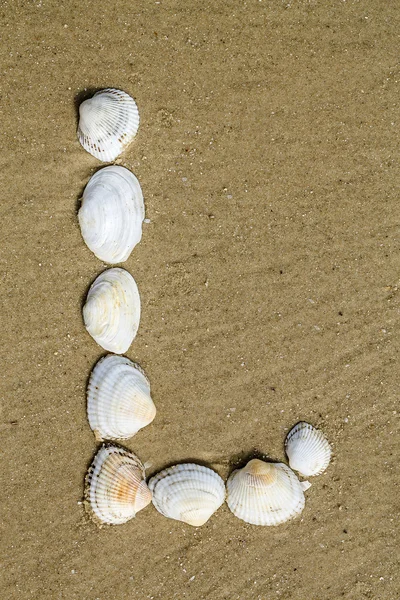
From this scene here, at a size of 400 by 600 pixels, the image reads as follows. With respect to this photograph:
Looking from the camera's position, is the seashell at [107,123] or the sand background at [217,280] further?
the sand background at [217,280]

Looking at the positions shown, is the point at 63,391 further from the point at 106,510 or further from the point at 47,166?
the point at 47,166

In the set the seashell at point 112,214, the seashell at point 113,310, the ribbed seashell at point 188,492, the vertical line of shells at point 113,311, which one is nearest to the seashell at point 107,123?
the vertical line of shells at point 113,311

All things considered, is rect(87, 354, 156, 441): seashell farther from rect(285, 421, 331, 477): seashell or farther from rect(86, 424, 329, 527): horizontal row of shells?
rect(285, 421, 331, 477): seashell

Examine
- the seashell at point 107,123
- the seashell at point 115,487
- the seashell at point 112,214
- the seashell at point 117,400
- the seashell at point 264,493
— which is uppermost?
the seashell at point 107,123

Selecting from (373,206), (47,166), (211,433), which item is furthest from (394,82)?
(211,433)

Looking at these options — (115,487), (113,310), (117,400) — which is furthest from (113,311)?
(115,487)

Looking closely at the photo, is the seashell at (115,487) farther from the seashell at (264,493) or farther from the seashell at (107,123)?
the seashell at (107,123)

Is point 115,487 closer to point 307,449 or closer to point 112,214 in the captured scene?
point 307,449
